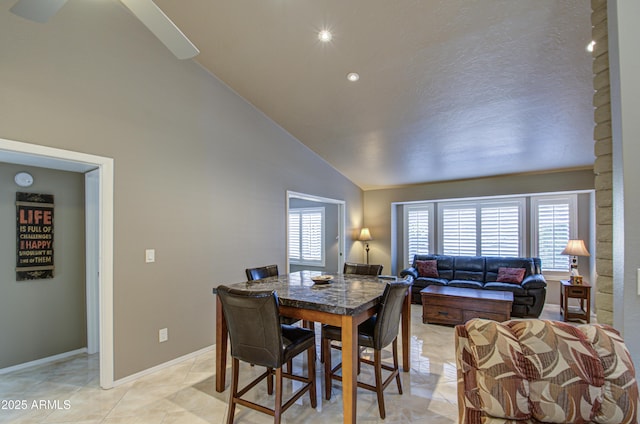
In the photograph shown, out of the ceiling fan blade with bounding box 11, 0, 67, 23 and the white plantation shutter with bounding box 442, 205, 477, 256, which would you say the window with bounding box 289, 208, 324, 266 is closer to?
the white plantation shutter with bounding box 442, 205, 477, 256

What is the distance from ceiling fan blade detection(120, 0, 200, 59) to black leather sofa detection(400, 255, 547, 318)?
3.84 metres

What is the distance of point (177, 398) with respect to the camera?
8.24ft

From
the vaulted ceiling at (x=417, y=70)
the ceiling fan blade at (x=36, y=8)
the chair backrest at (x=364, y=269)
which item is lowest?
the chair backrest at (x=364, y=269)

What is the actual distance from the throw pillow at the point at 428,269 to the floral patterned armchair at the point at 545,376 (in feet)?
15.3

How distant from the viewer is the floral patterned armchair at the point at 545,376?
1103 mm

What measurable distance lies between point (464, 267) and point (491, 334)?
15.8ft

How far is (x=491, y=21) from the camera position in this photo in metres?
2.39

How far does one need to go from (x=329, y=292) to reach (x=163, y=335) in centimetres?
→ 195

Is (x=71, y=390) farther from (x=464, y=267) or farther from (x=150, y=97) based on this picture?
(x=464, y=267)

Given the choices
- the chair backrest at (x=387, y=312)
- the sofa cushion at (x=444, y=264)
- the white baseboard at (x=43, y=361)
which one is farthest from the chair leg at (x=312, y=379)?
the sofa cushion at (x=444, y=264)

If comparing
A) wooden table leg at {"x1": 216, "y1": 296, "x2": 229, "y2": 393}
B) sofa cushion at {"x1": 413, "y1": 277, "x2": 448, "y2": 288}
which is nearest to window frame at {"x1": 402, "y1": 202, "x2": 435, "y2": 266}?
sofa cushion at {"x1": 413, "y1": 277, "x2": 448, "y2": 288}

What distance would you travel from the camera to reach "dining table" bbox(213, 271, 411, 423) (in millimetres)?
1948

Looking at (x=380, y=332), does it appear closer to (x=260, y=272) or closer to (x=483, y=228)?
(x=260, y=272)

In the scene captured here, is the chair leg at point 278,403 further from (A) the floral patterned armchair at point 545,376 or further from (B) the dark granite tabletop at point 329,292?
(A) the floral patterned armchair at point 545,376
